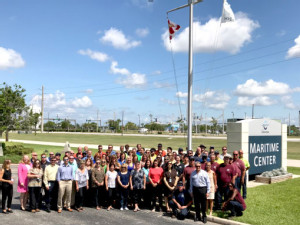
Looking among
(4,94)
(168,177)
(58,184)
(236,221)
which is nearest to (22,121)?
(4,94)

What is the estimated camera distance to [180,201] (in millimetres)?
9250

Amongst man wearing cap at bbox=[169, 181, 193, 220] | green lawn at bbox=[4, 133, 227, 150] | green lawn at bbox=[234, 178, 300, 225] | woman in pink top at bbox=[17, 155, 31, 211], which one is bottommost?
green lawn at bbox=[4, 133, 227, 150]

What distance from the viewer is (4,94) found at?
27609 millimetres

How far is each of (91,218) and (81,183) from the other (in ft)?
4.27

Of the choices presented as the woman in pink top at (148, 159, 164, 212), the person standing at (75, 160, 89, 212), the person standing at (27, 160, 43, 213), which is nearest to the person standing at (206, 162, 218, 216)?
the woman in pink top at (148, 159, 164, 212)

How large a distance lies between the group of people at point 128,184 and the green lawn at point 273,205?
624 millimetres

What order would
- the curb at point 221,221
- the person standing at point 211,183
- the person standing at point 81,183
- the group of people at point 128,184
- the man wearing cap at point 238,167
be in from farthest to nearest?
the man wearing cap at point 238,167 → the person standing at point 81,183 → the person standing at point 211,183 → the group of people at point 128,184 → the curb at point 221,221

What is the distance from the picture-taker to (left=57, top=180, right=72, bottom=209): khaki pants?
9.45 metres

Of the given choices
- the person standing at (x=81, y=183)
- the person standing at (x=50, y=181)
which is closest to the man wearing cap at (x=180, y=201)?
the person standing at (x=81, y=183)

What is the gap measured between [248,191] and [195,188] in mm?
4666

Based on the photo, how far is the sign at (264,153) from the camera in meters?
14.7

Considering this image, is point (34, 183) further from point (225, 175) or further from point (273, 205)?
point (273, 205)

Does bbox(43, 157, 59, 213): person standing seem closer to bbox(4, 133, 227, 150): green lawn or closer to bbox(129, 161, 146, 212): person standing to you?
bbox(129, 161, 146, 212): person standing

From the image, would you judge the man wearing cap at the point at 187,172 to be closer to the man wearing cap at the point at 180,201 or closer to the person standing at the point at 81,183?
the man wearing cap at the point at 180,201
